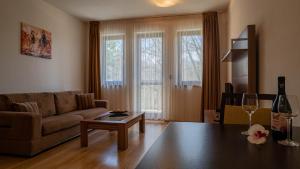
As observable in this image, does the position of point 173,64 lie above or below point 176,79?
above

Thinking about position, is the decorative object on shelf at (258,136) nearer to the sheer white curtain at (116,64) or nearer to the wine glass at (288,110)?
the wine glass at (288,110)

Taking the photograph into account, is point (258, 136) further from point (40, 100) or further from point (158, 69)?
point (158, 69)

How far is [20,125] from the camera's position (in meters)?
2.86

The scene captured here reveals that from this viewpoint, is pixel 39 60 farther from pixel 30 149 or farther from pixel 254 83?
pixel 254 83

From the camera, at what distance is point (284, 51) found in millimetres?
1774

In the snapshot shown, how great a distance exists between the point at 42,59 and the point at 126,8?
2.05 m

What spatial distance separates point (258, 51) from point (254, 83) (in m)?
0.37

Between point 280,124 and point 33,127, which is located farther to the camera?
point 33,127

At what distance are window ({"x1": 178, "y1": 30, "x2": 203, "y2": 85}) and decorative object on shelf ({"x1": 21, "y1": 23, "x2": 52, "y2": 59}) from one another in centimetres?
293

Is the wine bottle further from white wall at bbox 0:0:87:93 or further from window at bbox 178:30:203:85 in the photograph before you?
window at bbox 178:30:203:85

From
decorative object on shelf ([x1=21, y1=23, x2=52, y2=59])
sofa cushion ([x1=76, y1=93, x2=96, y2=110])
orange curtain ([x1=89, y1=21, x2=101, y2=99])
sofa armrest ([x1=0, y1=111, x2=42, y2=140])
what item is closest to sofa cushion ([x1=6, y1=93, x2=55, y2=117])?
sofa armrest ([x1=0, y1=111, x2=42, y2=140])

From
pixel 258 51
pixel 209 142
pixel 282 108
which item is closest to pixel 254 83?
pixel 258 51

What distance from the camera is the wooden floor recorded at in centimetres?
263

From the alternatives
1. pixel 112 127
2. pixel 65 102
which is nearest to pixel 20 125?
pixel 112 127
